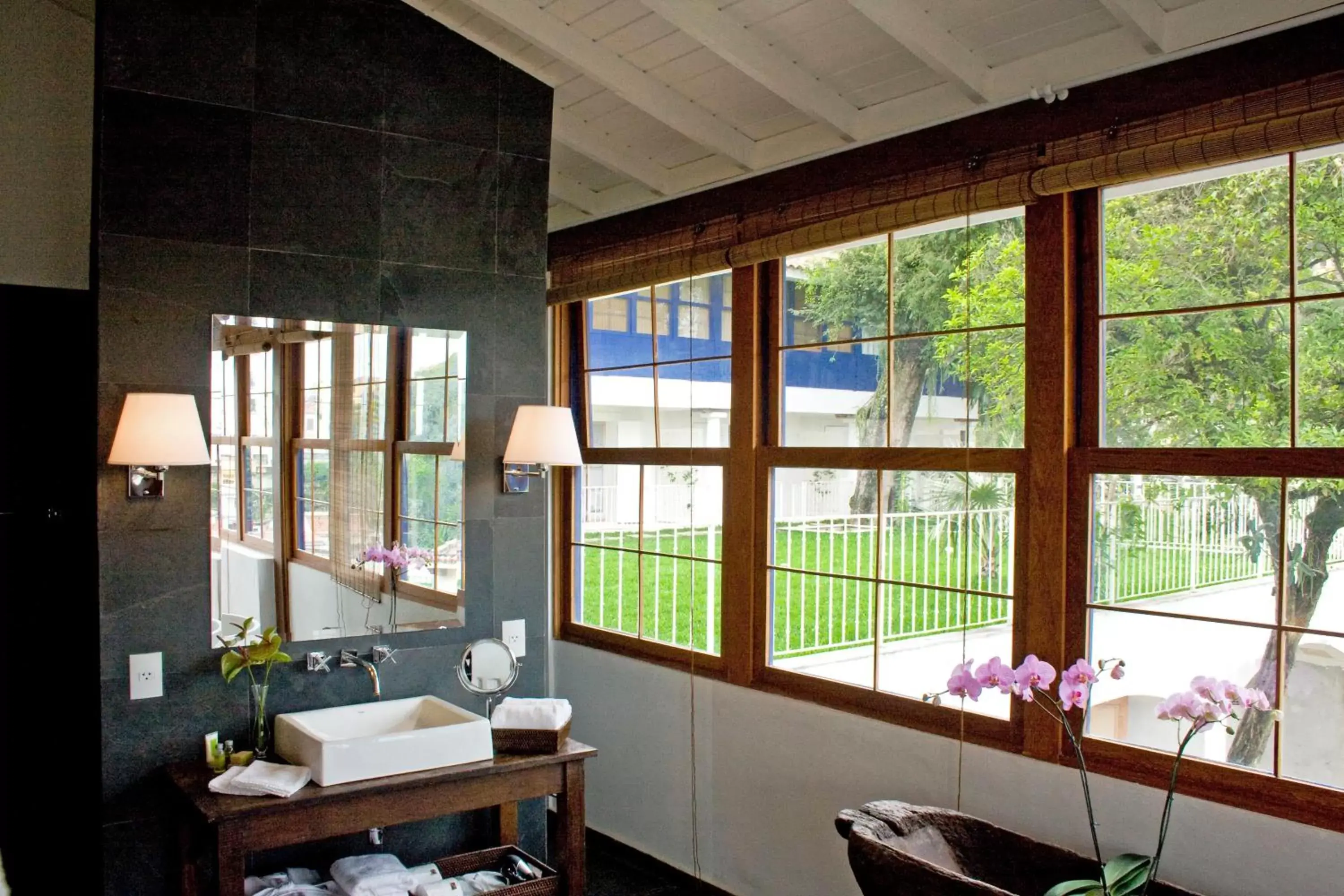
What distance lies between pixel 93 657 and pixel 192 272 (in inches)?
43.5

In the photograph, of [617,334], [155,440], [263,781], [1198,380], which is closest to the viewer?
[1198,380]

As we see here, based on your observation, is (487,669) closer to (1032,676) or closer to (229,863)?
(229,863)

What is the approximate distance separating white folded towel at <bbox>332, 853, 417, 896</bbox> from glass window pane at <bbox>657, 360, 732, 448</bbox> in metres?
1.81

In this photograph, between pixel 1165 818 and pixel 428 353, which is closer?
pixel 1165 818

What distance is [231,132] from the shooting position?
296 cm

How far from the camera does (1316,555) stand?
2.32 m

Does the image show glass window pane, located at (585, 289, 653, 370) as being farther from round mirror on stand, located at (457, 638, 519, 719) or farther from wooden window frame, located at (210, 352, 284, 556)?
wooden window frame, located at (210, 352, 284, 556)

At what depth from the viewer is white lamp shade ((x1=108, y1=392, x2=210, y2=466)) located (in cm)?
272

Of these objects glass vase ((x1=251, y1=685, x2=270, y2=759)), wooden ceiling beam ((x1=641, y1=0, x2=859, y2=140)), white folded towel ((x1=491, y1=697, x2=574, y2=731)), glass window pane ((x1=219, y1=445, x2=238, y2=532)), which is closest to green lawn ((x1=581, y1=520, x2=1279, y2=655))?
white folded towel ((x1=491, y1=697, x2=574, y2=731))

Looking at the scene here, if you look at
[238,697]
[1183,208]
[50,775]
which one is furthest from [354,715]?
[1183,208]

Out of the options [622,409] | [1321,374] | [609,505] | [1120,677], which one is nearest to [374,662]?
[609,505]

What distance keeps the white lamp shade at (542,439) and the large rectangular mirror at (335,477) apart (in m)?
0.18

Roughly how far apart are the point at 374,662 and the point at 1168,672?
2257mm

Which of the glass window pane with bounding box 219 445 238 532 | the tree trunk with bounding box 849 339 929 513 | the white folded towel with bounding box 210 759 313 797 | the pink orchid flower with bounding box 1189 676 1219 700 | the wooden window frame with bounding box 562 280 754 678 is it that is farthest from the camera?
the wooden window frame with bounding box 562 280 754 678
